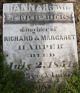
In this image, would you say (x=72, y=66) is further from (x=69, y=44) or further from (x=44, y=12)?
(x=44, y=12)

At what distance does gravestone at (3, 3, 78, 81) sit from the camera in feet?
12.2

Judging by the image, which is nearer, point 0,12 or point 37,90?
point 37,90

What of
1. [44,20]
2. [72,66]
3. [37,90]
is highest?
[44,20]

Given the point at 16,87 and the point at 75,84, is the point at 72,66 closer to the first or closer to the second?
the point at 75,84

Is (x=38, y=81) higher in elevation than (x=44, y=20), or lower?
lower

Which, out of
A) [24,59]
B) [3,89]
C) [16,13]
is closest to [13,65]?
[24,59]

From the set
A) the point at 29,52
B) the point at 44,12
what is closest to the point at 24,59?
the point at 29,52

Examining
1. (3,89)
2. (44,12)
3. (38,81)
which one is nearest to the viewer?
(3,89)

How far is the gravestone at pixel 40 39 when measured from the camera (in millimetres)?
3713

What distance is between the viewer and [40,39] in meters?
3.81

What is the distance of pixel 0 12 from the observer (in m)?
3.95

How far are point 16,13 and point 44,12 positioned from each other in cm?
34

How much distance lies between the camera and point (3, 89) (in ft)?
11.1

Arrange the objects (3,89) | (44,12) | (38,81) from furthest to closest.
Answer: (44,12) → (38,81) → (3,89)
